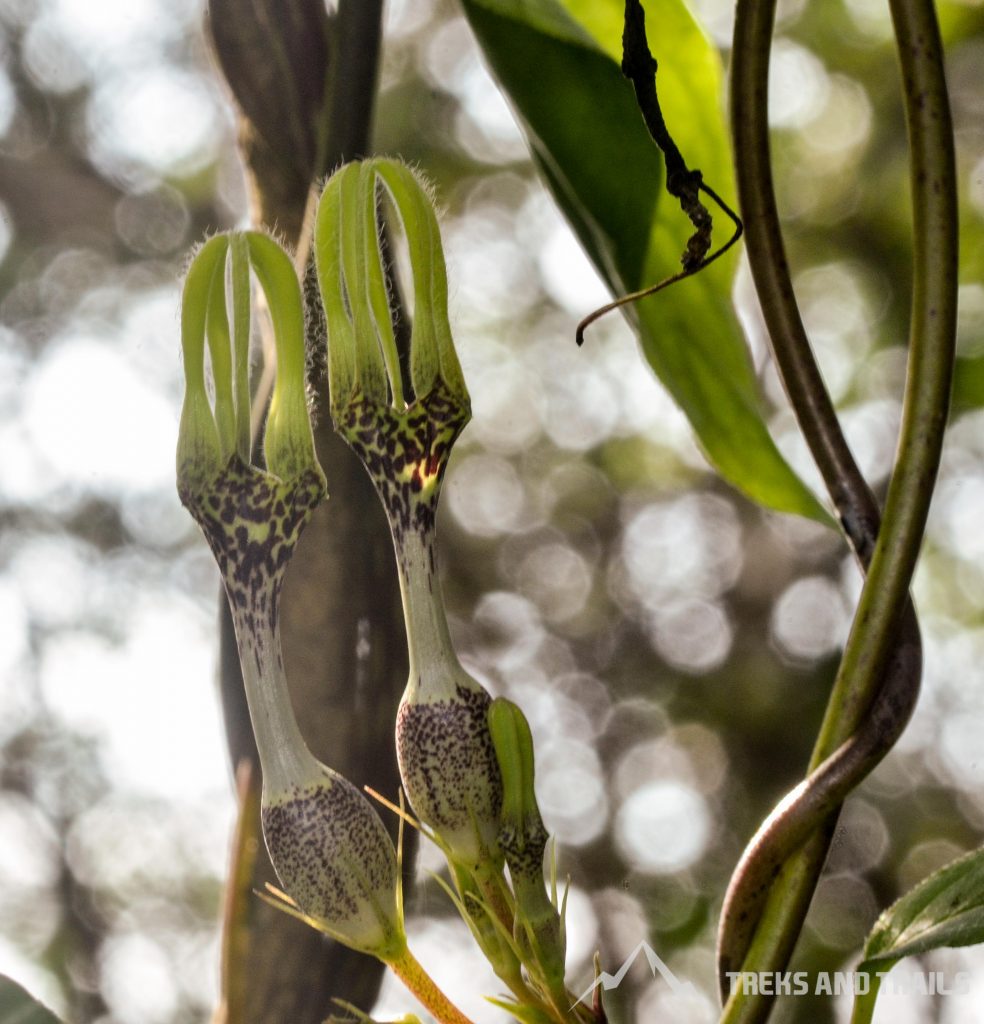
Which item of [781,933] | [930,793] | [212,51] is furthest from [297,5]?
[930,793]

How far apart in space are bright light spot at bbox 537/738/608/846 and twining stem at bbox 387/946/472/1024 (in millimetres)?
1624

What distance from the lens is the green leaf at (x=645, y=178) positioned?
1.66 ft

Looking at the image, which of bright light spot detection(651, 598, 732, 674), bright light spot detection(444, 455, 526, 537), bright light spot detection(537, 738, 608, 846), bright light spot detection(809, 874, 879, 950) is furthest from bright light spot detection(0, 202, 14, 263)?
bright light spot detection(809, 874, 879, 950)

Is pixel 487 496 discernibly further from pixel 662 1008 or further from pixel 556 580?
pixel 662 1008

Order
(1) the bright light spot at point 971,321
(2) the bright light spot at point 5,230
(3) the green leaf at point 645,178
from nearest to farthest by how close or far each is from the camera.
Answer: (3) the green leaf at point 645,178
(2) the bright light spot at point 5,230
(1) the bright light spot at point 971,321

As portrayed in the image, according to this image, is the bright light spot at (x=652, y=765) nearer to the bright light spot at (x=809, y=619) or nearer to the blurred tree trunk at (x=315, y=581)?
the bright light spot at (x=809, y=619)

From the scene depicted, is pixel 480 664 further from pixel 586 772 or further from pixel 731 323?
pixel 731 323

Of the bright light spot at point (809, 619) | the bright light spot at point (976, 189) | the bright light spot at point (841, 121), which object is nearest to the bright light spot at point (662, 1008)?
the bright light spot at point (809, 619)

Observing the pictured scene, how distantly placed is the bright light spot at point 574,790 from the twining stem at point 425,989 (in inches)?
63.9

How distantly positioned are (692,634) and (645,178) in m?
2.17

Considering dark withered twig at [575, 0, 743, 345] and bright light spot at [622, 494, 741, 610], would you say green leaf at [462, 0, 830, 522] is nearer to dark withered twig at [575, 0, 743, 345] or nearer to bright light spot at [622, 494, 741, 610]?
dark withered twig at [575, 0, 743, 345]

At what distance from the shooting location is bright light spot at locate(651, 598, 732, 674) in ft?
8.48

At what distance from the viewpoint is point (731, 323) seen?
573mm

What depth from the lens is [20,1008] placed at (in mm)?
406
